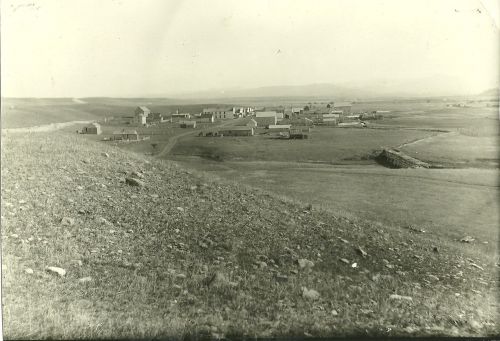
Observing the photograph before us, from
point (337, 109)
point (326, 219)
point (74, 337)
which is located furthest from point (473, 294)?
point (337, 109)

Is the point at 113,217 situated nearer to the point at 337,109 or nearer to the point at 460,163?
the point at 460,163

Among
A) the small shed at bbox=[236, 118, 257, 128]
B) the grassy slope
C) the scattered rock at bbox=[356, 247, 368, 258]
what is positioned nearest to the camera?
the grassy slope

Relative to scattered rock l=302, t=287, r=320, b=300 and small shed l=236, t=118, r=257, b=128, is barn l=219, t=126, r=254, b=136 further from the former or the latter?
scattered rock l=302, t=287, r=320, b=300

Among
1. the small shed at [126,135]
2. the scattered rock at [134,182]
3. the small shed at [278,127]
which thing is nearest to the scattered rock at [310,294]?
the scattered rock at [134,182]

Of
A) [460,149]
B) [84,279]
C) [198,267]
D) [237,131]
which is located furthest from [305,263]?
[460,149]

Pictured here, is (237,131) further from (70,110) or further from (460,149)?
(70,110)

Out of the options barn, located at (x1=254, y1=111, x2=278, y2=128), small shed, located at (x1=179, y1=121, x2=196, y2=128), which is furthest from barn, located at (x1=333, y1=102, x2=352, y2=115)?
small shed, located at (x1=179, y1=121, x2=196, y2=128)
